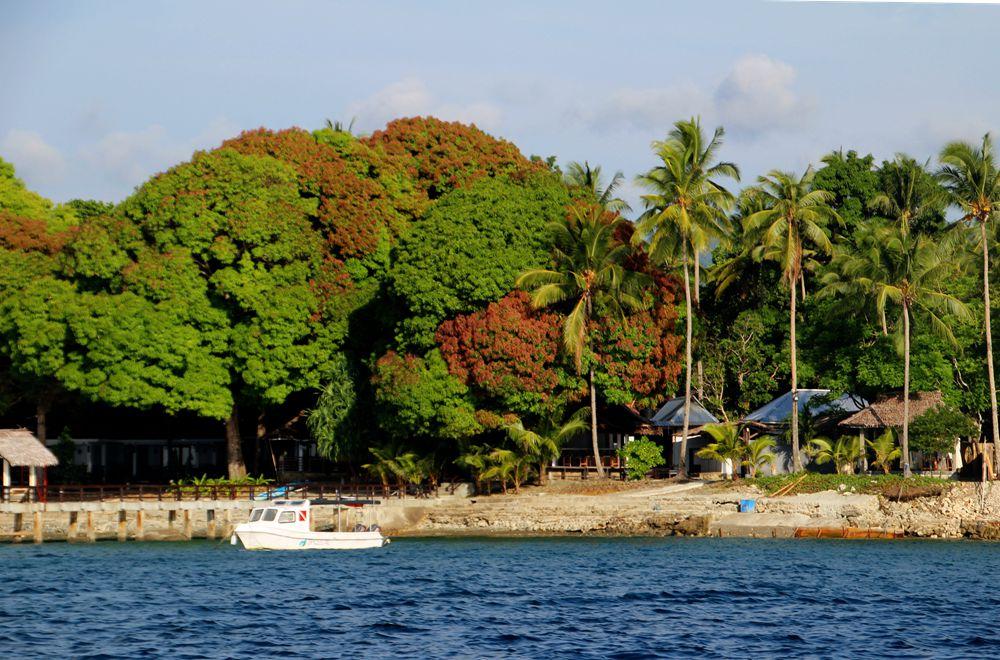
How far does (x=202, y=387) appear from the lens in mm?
58375

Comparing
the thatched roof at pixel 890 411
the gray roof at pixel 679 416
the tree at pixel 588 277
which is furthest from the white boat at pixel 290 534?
the thatched roof at pixel 890 411

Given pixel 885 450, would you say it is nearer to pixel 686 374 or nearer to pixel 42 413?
pixel 686 374

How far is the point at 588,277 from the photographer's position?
57781 millimetres

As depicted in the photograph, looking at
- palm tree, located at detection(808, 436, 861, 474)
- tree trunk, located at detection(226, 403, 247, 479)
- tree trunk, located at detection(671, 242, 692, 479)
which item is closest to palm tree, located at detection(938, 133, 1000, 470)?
palm tree, located at detection(808, 436, 861, 474)

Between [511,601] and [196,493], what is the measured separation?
74.9 ft

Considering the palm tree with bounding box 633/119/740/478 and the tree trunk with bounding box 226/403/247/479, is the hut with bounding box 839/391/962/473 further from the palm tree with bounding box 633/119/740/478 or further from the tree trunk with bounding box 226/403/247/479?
the tree trunk with bounding box 226/403/247/479

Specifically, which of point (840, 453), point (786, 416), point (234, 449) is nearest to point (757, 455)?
point (840, 453)

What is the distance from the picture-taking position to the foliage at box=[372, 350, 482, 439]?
55.6 m

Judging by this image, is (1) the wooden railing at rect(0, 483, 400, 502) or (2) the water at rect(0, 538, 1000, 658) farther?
(1) the wooden railing at rect(0, 483, 400, 502)

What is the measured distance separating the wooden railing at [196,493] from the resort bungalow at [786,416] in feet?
55.0

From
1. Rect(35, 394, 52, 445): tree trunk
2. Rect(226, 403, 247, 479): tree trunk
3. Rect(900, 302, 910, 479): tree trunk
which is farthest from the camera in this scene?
Rect(35, 394, 52, 445): tree trunk

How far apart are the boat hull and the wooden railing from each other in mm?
5327

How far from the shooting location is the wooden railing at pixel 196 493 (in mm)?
55000

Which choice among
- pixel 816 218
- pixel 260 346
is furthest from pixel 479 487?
pixel 816 218
